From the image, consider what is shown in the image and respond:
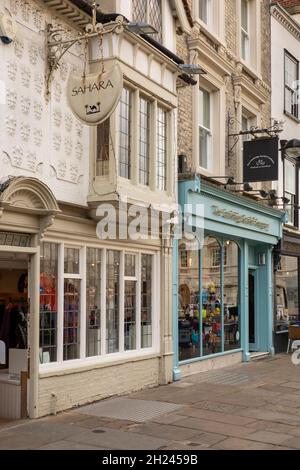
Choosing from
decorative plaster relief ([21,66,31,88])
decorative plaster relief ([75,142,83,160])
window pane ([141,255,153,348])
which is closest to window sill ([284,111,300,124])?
window pane ([141,255,153,348])

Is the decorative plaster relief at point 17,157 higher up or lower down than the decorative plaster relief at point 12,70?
lower down

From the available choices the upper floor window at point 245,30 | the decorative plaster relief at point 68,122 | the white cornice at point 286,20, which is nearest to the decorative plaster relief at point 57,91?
the decorative plaster relief at point 68,122

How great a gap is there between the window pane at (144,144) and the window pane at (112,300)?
1.50m

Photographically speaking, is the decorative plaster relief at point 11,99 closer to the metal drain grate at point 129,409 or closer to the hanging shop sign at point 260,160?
the metal drain grate at point 129,409

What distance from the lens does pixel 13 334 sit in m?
10.8

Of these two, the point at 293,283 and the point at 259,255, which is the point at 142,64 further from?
the point at 293,283

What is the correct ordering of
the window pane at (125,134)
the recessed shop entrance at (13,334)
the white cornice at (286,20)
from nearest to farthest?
the recessed shop entrance at (13,334), the window pane at (125,134), the white cornice at (286,20)

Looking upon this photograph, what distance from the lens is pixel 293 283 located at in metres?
20.1

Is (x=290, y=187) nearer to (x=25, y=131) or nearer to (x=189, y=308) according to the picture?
(x=189, y=308)

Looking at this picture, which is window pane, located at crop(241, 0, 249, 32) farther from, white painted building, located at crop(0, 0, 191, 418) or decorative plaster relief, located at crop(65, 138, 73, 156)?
decorative plaster relief, located at crop(65, 138, 73, 156)

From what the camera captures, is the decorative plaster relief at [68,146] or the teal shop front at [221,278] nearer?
the decorative plaster relief at [68,146]

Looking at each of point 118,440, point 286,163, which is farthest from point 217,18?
point 118,440

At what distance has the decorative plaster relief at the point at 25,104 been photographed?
9.01 metres
